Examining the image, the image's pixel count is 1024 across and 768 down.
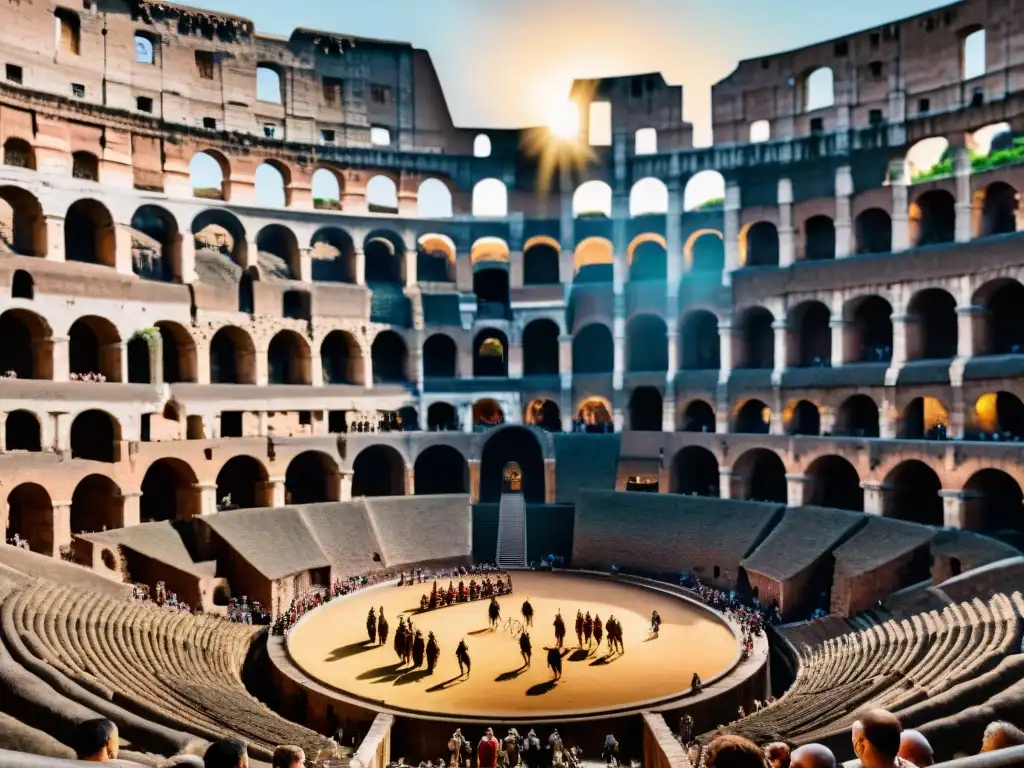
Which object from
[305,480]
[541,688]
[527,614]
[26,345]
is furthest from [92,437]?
[541,688]

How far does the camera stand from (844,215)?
44.8 meters

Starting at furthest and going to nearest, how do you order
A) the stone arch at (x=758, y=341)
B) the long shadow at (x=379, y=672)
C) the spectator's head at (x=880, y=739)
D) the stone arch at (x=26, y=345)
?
the stone arch at (x=758, y=341) < the stone arch at (x=26, y=345) < the long shadow at (x=379, y=672) < the spectator's head at (x=880, y=739)

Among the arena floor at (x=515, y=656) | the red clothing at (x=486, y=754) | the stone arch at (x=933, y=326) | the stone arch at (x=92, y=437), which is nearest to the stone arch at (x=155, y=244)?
the stone arch at (x=92, y=437)

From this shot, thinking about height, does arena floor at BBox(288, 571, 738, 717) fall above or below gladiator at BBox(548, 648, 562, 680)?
below

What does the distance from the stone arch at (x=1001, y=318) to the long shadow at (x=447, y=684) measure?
27881 millimetres

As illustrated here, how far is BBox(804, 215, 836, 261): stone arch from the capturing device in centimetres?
4850

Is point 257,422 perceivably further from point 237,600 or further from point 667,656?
point 667,656

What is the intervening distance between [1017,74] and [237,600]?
4557 centimetres

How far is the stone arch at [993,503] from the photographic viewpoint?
34688 millimetres

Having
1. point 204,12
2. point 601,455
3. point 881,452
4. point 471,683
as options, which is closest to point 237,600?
point 471,683

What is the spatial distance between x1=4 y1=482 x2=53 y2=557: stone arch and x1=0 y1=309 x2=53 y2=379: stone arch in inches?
228

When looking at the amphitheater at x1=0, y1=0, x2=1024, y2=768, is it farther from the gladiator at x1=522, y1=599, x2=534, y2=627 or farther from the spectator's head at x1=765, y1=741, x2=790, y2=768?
the spectator's head at x1=765, y1=741, x2=790, y2=768

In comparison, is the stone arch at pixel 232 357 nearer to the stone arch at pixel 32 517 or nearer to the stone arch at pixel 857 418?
the stone arch at pixel 32 517

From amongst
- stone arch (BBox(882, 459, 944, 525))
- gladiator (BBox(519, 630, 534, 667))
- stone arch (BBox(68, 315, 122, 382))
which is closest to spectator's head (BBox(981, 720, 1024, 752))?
gladiator (BBox(519, 630, 534, 667))
